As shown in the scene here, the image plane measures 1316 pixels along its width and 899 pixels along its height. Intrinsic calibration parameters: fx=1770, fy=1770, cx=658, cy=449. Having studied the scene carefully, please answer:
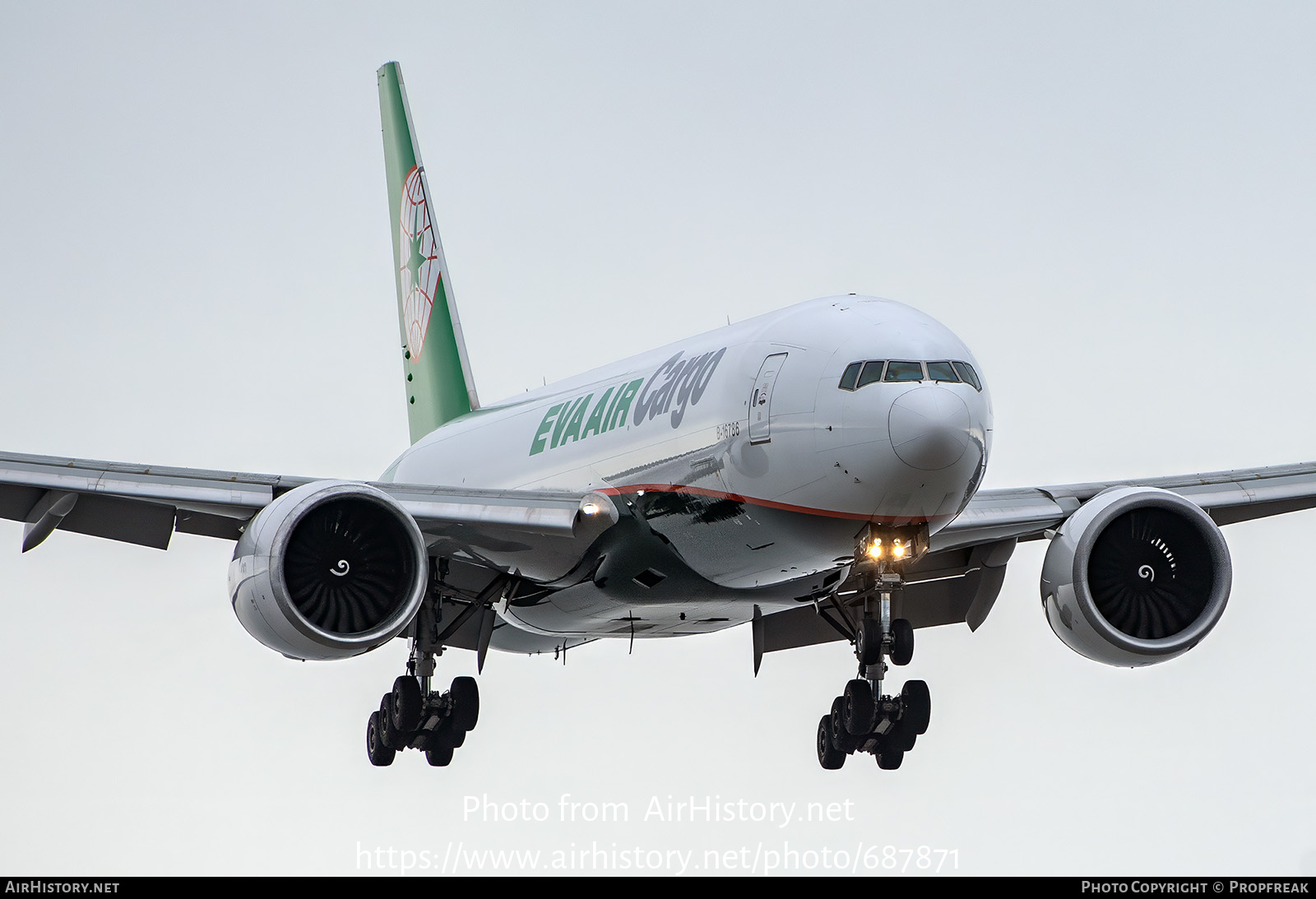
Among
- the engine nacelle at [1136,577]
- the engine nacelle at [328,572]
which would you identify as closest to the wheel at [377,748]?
the engine nacelle at [328,572]

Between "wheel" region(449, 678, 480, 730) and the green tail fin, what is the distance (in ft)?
23.1

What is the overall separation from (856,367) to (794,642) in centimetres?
889

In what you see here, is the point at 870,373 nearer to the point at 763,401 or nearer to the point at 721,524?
the point at 763,401

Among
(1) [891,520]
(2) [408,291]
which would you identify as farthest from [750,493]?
(2) [408,291]

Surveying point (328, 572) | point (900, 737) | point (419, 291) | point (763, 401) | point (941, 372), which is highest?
point (419, 291)

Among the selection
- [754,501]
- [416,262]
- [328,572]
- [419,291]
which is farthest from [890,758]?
[416,262]

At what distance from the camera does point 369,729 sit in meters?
25.8

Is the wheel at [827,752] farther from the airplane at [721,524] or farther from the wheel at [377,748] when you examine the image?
the wheel at [377,748]

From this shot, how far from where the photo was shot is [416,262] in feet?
119

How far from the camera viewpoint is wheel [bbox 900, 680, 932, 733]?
2409cm

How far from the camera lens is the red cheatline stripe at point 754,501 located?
18797 millimetres

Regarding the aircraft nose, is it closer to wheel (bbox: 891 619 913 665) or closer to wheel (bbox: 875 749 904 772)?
wheel (bbox: 891 619 913 665)

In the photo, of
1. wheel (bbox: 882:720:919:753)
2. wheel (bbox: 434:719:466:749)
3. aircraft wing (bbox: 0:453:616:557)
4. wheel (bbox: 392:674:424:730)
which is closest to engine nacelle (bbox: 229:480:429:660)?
aircraft wing (bbox: 0:453:616:557)

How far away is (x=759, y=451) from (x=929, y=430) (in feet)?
7.46
